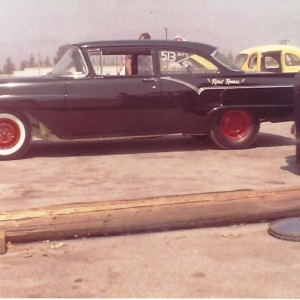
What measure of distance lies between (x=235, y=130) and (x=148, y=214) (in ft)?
14.0

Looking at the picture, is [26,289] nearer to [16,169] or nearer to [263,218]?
[263,218]

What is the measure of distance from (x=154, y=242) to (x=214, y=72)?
14.2ft

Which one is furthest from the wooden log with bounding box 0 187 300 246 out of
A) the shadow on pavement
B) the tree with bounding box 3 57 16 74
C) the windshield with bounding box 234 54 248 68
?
the tree with bounding box 3 57 16 74

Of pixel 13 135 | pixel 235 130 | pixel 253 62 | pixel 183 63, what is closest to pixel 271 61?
pixel 253 62

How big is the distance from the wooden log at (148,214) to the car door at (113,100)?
3.44 meters

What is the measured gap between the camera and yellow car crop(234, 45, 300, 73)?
14492mm

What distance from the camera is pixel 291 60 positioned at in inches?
575

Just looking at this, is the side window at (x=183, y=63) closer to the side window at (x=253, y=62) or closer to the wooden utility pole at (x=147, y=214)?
the wooden utility pole at (x=147, y=214)

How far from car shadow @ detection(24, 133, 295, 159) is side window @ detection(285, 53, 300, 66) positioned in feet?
17.0

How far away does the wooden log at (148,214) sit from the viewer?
4184mm

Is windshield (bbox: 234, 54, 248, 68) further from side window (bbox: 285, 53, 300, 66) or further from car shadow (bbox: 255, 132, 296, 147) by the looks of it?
car shadow (bbox: 255, 132, 296, 147)

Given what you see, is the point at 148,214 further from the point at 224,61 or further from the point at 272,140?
the point at 272,140

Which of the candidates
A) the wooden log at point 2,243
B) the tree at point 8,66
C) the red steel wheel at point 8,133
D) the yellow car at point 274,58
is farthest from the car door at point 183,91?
the tree at point 8,66

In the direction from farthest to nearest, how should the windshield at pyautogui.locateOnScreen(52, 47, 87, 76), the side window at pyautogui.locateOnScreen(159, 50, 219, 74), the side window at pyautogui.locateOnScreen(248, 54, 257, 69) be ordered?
the side window at pyautogui.locateOnScreen(248, 54, 257, 69) < the side window at pyautogui.locateOnScreen(159, 50, 219, 74) < the windshield at pyautogui.locateOnScreen(52, 47, 87, 76)
